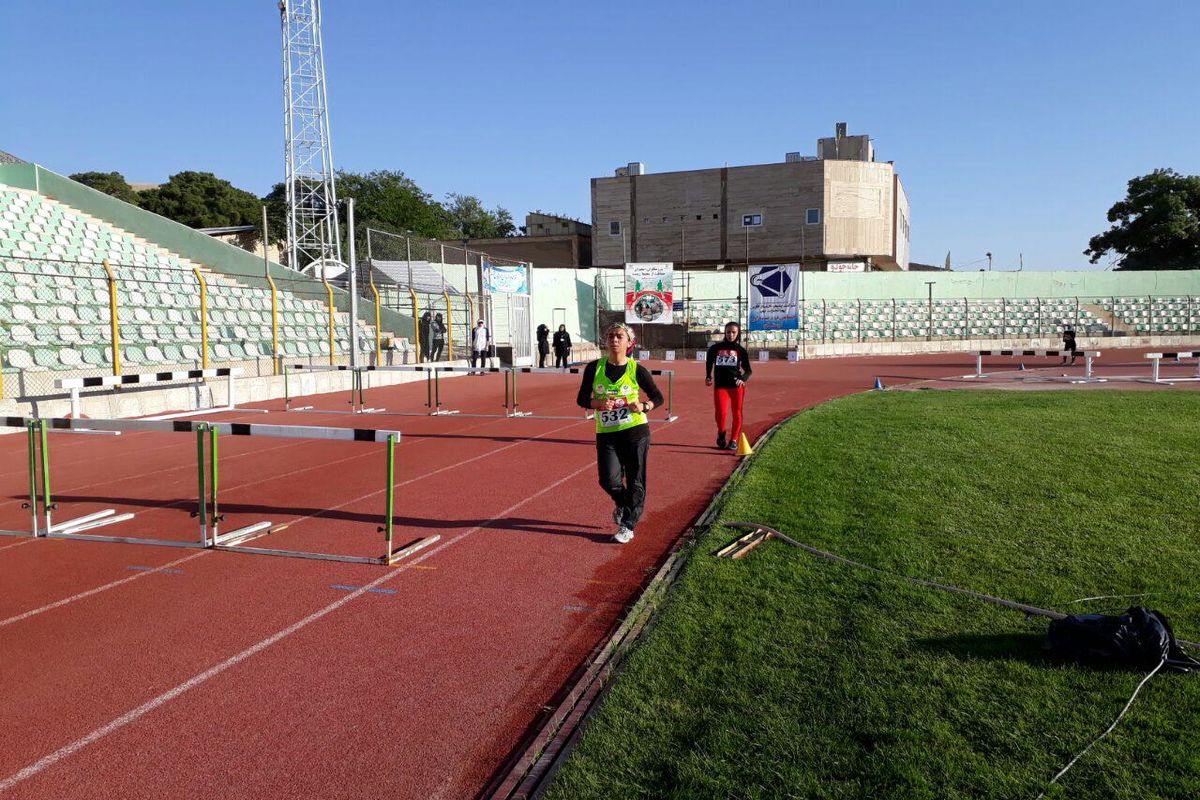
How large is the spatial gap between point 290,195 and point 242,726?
4092 cm

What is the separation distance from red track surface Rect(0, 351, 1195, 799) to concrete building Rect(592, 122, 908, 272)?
4513cm

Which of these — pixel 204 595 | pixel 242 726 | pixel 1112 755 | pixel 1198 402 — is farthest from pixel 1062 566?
pixel 1198 402

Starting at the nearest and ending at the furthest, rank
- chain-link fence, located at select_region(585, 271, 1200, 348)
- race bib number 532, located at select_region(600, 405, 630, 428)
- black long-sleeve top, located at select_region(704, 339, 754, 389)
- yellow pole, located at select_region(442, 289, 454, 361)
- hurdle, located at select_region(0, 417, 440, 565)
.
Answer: hurdle, located at select_region(0, 417, 440, 565)
race bib number 532, located at select_region(600, 405, 630, 428)
black long-sleeve top, located at select_region(704, 339, 754, 389)
yellow pole, located at select_region(442, 289, 454, 361)
chain-link fence, located at select_region(585, 271, 1200, 348)

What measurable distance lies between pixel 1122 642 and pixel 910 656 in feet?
3.15

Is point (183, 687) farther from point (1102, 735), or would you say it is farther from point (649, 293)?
point (649, 293)

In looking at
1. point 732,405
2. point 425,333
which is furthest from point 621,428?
point 425,333

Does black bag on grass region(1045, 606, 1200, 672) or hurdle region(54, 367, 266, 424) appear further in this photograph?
hurdle region(54, 367, 266, 424)

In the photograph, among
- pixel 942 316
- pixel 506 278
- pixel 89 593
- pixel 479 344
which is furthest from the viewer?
pixel 942 316

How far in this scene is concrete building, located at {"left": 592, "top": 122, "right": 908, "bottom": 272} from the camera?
53469mm

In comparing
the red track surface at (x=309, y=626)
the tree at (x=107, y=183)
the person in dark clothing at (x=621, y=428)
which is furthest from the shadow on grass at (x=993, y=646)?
the tree at (x=107, y=183)

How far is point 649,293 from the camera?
34812mm

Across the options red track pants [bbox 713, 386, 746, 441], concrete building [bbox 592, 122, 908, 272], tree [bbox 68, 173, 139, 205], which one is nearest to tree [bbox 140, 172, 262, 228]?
tree [bbox 68, 173, 139, 205]

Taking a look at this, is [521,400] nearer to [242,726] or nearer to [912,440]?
[912,440]

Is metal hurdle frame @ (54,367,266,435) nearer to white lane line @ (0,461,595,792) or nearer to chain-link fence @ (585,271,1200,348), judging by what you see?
white lane line @ (0,461,595,792)
